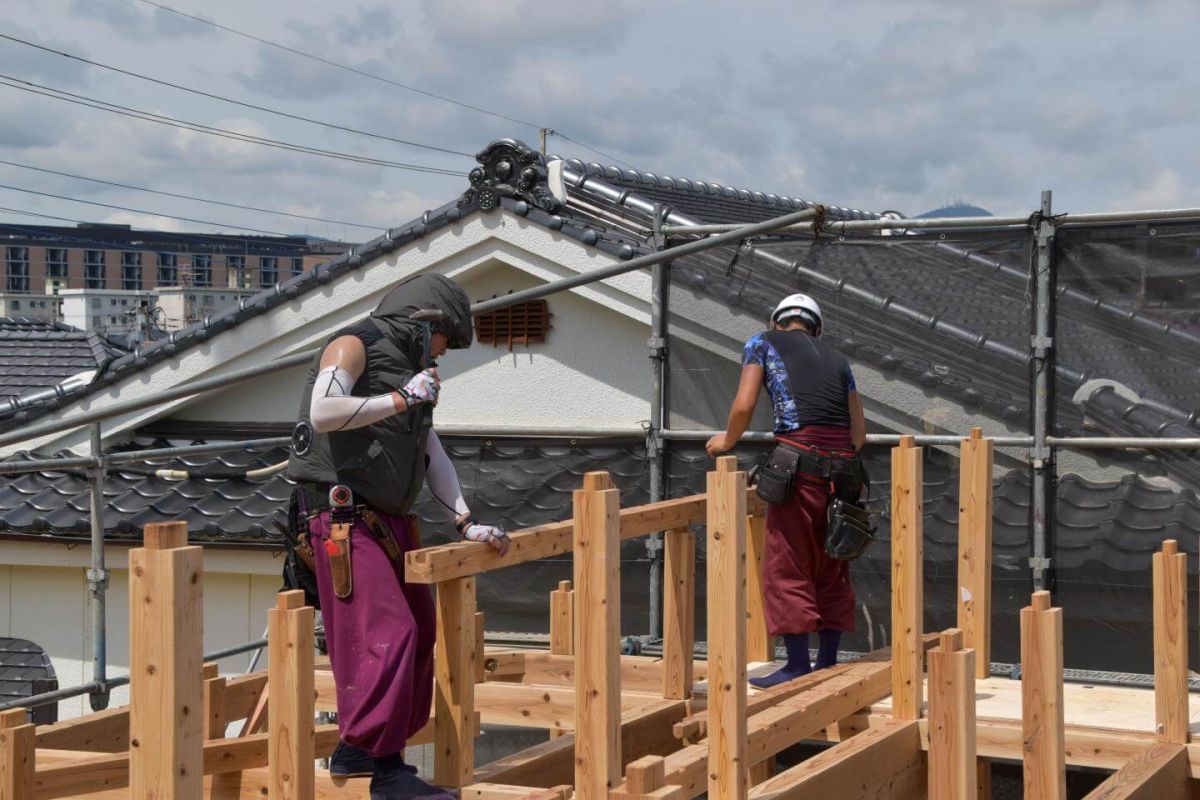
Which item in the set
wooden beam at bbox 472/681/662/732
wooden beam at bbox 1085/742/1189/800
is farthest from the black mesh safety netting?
wooden beam at bbox 472/681/662/732

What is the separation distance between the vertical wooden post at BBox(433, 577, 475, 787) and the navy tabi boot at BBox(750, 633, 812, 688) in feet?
6.69

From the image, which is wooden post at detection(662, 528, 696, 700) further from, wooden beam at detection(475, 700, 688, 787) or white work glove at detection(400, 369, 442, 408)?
white work glove at detection(400, 369, 442, 408)

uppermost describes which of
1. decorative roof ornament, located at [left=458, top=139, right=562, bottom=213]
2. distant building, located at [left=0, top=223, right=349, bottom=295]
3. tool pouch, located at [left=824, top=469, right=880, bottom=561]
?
distant building, located at [left=0, top=223, right=349, bottom=295]

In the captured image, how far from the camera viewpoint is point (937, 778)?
15.8 feet

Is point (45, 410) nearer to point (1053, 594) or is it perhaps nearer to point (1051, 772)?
point (1053, 594)

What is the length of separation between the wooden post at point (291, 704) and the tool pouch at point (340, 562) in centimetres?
27

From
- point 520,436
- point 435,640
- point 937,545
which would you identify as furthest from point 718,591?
point 520,436

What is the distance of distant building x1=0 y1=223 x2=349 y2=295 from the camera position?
78.1 meters

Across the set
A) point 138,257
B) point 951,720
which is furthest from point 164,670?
point 138,257

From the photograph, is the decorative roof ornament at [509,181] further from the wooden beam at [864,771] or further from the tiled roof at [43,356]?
the wooden beam at [864,771]

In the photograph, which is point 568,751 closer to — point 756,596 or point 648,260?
point 756,596

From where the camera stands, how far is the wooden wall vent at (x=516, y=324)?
9500mm

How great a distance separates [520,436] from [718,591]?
16.3 ft

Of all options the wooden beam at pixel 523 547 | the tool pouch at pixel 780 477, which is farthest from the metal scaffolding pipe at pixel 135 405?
the tool pouch at pixel 780 477
